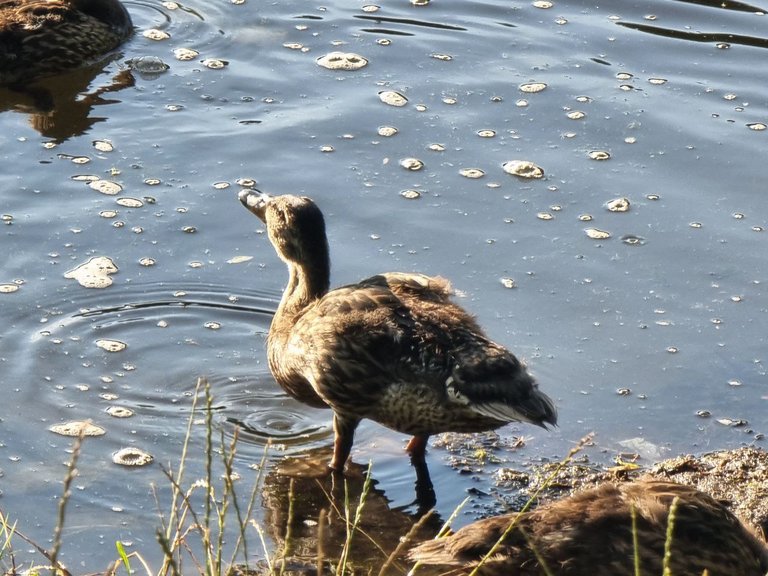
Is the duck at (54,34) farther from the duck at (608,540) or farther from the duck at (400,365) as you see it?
the duck at (608,540)

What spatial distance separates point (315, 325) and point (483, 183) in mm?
2793

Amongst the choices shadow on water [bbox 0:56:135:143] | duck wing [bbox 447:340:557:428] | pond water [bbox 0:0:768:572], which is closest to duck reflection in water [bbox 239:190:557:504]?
duck wing [bbox 447:340:557:428]

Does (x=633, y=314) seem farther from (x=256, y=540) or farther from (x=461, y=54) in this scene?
(x=461, y=54)

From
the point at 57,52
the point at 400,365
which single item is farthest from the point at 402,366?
the point at 57,52

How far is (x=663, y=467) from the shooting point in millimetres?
6375

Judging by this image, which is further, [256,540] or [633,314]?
[633,314]

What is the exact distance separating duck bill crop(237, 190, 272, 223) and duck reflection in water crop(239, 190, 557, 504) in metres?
0.77

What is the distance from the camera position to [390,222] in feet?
28.0

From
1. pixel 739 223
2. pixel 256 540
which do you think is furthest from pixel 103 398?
pixel 739 223

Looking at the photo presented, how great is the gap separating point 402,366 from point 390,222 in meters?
2.45

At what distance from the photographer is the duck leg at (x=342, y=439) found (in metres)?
6.50

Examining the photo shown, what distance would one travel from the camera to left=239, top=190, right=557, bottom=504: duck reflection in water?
589cm

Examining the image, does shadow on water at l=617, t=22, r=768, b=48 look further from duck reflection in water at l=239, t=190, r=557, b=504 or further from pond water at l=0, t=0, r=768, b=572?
duck reflection in water at l=239, t=190, r=557, b=504

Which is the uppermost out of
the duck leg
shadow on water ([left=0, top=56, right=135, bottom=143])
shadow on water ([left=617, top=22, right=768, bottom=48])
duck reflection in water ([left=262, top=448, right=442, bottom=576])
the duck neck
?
shadow on water ([left=617, top=22, right=768, bottom=48])
